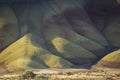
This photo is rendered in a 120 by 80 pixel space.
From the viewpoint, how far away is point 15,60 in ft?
527

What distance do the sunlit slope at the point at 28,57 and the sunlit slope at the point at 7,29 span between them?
4599 millimetres

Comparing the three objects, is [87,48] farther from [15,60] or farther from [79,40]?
Answer: [15,60]

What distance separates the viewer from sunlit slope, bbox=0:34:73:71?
157125mm

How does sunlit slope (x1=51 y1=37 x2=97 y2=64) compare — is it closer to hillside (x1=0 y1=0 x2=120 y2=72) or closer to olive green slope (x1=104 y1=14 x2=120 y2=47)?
hillside (x1=0 y1=0 x2=120 y2=72)

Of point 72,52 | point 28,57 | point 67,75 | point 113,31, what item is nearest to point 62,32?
point 72,52

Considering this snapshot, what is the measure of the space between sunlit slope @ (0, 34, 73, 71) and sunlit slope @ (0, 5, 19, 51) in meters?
4.60

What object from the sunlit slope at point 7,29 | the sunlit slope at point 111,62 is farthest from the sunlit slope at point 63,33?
the sunlit slope at point 7,29

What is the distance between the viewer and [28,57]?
160750 mm

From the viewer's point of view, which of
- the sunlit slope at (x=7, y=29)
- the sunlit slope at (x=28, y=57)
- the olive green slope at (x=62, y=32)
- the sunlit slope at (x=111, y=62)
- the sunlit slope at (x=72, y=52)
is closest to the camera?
the sunlit slope at (x=28, y=57)

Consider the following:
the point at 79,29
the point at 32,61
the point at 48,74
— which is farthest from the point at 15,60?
the point at 79,29

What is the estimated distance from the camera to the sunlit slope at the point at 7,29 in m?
174

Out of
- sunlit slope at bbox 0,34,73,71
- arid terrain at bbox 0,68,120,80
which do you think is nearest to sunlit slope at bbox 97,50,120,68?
arid terrain at bbox 0,68,120,80

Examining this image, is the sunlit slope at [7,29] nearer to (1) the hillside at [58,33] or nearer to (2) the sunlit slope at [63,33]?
(1) the hillside at [58,33]

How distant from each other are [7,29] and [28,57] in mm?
20523
